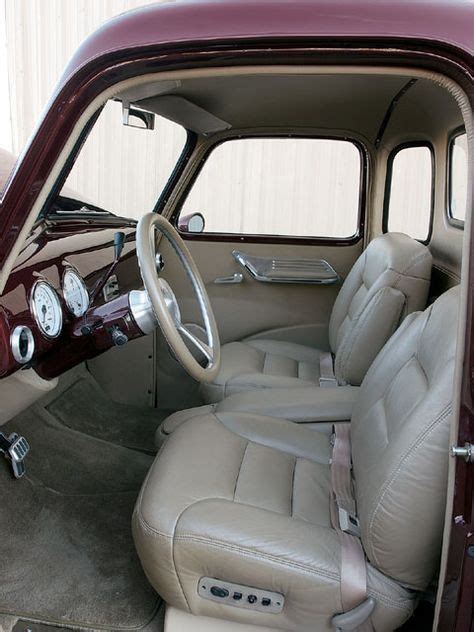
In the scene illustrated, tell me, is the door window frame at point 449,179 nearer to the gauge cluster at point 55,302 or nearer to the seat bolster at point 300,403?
the seat bolster at point 300,403

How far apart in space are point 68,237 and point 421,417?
1.24m

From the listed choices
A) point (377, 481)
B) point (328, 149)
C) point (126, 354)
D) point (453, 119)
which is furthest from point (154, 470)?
point (328, 149)

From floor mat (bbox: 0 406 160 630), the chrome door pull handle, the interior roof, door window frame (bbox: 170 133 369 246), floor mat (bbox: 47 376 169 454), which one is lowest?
floor mat (bbox: 0 406 160 630)

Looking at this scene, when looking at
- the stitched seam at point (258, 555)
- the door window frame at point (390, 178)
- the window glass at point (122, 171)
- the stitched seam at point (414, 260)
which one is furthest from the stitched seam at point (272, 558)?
the window glass at point (122, 171)

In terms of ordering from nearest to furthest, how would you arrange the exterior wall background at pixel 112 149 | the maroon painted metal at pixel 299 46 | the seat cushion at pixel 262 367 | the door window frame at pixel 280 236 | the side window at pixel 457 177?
the maroon painted metal at pixel 299 46 < the side window at pixel 457 177 < the seat cushion at pixel 262 367 < the door window frame at pixel 280 236 < the exterior wall background at pixel 112 149

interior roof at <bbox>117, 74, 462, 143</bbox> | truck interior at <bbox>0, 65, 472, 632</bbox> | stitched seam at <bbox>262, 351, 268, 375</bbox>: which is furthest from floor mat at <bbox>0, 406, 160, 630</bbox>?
interior roof at <bbox>117, 74, 462, 143</bbox>

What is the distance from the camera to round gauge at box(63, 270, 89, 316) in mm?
1585

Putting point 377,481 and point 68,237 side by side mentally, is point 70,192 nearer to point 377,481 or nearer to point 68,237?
point 68,237

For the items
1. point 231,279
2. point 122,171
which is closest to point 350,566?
point 231,279

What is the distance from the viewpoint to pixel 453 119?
2.08m

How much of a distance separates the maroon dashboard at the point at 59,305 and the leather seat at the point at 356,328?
63cm

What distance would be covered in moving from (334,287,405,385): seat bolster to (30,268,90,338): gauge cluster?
0.98m

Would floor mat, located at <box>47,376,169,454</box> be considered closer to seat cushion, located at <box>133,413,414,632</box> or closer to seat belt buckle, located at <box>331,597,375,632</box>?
seat cushion, located at <box>133,413,414,632</box>

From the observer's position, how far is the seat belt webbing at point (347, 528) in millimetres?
1147
